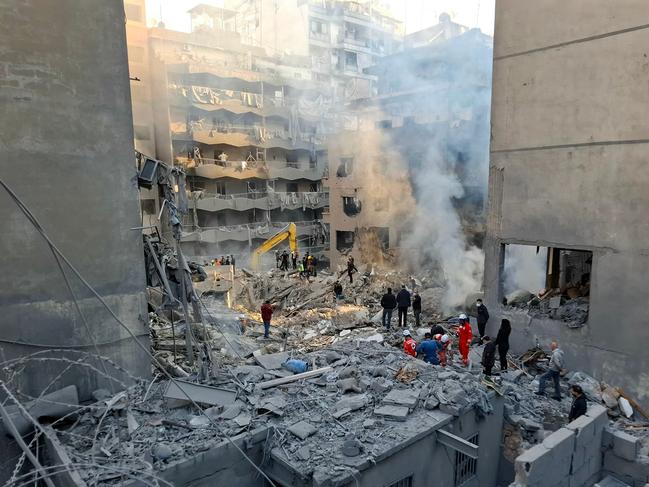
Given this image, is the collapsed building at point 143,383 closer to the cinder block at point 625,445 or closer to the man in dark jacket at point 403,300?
the cinder block at point 625,445

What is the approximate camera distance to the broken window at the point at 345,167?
2947 centimetres

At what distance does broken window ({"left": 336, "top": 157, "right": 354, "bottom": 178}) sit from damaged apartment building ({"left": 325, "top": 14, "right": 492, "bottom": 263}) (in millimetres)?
65

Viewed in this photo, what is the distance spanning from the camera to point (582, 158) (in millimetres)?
10297

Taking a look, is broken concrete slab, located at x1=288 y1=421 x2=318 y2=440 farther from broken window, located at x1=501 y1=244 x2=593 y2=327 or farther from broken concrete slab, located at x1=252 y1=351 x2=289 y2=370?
broken window, located at x1=501 y1=244 x2=593 y2=327

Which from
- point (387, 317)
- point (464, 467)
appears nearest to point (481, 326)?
point (387, 317)

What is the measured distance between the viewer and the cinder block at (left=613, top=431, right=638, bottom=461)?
781 cm

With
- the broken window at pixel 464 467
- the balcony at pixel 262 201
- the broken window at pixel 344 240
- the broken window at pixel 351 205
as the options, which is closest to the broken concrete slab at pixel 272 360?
the broken window at pixel 464 467

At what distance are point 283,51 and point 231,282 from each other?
Answer: 32.1 meters

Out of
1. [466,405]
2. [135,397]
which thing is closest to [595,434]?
[466,405]

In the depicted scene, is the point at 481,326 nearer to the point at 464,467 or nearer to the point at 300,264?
the point at 464,467

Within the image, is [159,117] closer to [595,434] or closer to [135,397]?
[135,397]

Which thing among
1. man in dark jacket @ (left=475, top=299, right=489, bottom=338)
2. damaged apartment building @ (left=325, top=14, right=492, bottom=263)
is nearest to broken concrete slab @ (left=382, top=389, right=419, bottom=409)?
man in dark jacket @ (left=475, top=299, right=489, bottom=338)

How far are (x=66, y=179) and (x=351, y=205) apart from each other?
22.7 metres

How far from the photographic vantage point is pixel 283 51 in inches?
1805
